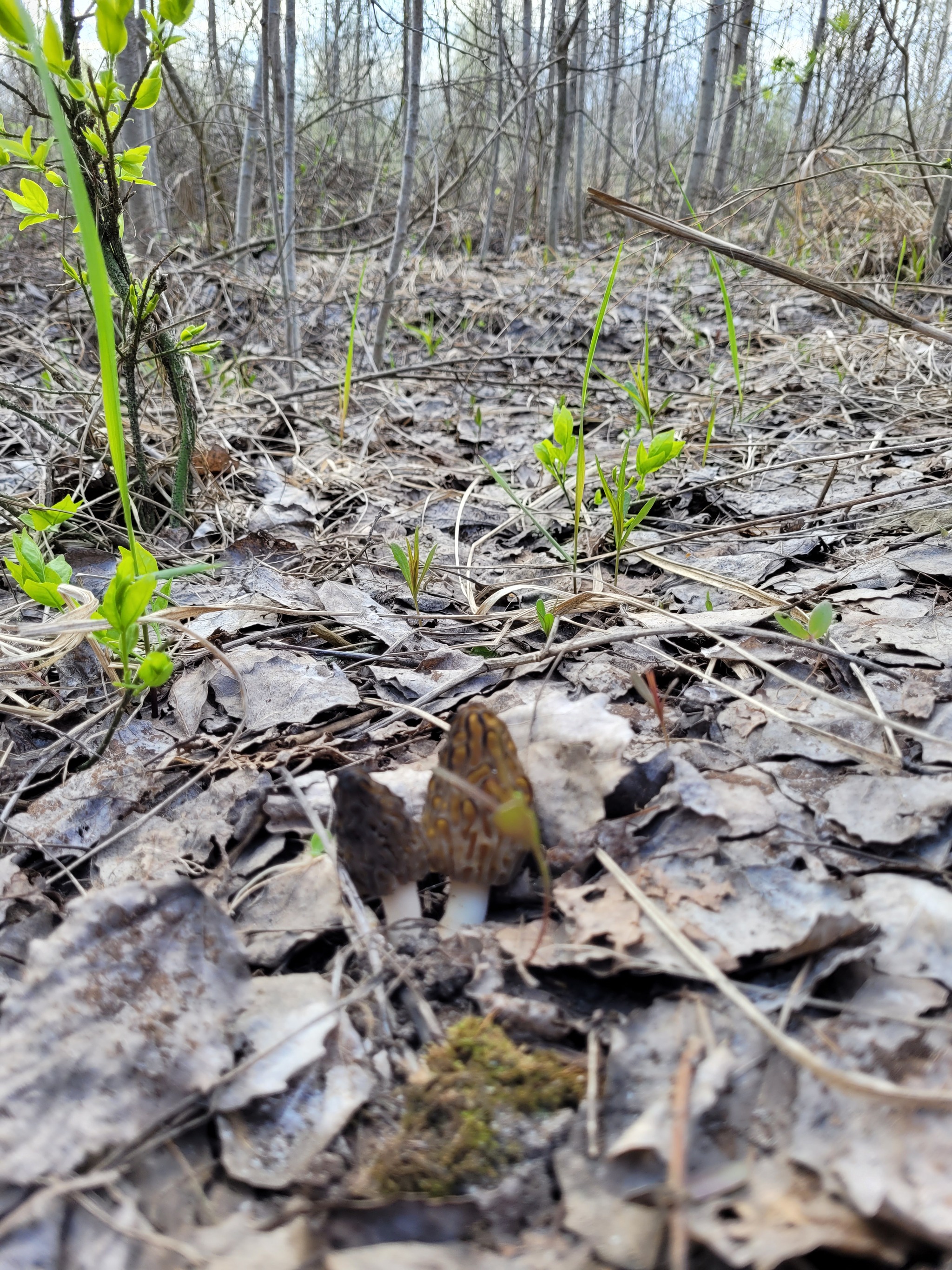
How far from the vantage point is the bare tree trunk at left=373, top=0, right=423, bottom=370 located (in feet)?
11.7

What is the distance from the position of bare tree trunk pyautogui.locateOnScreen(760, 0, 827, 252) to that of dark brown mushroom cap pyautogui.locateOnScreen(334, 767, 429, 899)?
4.62 meters

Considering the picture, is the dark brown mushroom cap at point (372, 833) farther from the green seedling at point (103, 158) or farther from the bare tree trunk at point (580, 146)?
the bare tree trunk at point (580, 146)

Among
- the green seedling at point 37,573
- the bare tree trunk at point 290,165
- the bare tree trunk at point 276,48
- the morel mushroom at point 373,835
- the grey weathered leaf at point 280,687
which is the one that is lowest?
the grey weathered leaf at point 280,687

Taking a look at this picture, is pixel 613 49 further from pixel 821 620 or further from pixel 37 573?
pixel 37 573

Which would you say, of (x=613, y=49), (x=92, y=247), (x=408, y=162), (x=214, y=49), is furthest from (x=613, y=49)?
(x=92, y=247)

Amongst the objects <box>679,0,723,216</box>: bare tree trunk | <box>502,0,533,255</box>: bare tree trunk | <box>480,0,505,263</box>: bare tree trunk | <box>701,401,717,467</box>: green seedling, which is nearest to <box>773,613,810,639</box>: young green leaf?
<box>701,401,717,467</box>: green seedling

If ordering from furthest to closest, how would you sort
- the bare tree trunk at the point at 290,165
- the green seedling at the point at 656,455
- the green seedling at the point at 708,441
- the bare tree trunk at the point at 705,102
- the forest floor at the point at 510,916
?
the bare tree trunk at the point at 705,102
the bare tree trunk at the point at 290,165
the green seedling at the point at 708,441
the green seedling at the point at 656,455
the forest floor at the point at 510,916

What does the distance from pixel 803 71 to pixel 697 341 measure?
145 inches

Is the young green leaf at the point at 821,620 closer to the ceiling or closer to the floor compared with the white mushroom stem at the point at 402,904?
closer to the ceiling

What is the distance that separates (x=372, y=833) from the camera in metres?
1.12

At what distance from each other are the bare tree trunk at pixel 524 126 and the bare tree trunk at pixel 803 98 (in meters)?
2.13

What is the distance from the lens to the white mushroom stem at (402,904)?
118 centimetres

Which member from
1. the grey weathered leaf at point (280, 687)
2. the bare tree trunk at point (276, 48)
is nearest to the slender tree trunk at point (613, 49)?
the bare tree trunk at point (276, 48)

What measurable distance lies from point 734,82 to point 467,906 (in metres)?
8.94
